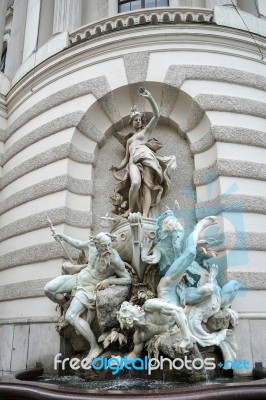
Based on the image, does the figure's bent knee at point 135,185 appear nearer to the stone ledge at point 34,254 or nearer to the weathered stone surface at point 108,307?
Result: the stone ledge at point 34,254

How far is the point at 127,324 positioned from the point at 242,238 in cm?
304

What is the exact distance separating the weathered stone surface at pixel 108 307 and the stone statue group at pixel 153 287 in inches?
4.1

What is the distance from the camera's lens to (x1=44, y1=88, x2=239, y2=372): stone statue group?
18.7 ft

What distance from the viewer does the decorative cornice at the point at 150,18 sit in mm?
9609

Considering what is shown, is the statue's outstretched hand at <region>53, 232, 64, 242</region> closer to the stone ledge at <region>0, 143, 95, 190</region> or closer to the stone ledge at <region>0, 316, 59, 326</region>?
the stone ledge at <region>0, 316, 59, 326</region>

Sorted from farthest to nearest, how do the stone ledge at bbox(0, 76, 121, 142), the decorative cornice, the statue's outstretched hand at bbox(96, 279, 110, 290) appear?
1. the decorative cornice
2. the stone ledge at bbox(0, 76, 121, 142)
3. the statue's outstretched hand at bbox(96, 279, 110, 290)

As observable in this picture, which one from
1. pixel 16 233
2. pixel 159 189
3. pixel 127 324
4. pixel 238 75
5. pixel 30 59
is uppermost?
pixel 30 59

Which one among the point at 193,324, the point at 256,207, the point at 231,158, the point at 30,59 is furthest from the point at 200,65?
the point at 193,324

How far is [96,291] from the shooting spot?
6523 mm

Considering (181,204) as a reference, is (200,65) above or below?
above

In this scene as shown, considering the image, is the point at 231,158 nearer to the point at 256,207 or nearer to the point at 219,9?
the point at 256,207

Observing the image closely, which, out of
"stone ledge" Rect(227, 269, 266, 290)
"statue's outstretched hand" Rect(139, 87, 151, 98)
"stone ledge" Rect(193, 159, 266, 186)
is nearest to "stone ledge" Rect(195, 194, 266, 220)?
"stone ledge" Rect(193, 159, 266, 186)

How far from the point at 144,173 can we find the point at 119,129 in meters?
2.12

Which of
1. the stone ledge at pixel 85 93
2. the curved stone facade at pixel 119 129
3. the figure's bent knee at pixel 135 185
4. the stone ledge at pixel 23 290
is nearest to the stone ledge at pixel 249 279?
the curved stone facade at pixel 119 129
